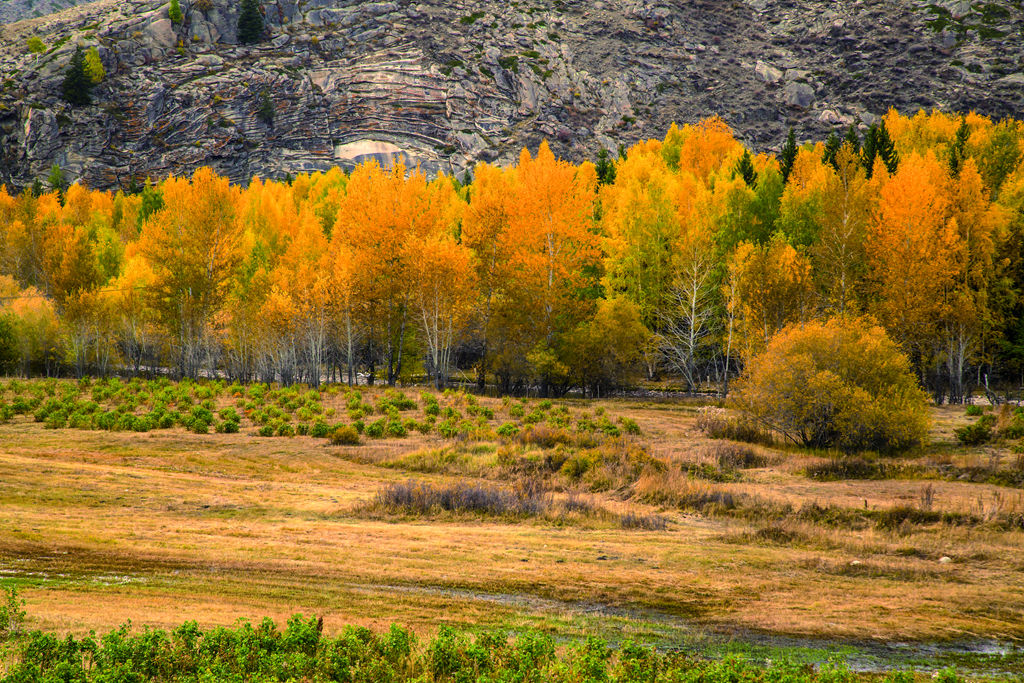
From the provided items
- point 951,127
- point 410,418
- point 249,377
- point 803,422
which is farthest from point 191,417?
point 951,127

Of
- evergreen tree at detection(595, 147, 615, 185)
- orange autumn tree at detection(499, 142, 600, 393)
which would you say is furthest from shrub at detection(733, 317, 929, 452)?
evergreen tree at detection(595, 147, 615, 185)

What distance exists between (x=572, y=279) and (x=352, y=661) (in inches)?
1390

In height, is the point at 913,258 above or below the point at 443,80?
below

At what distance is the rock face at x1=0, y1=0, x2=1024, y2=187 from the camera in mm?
99062

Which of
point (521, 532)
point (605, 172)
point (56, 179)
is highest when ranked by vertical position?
point (56, 179)

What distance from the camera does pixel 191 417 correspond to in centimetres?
2933

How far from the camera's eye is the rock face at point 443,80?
325 feet

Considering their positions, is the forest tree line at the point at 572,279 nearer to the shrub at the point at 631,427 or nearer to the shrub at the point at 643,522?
the shrub at the point at 631,427

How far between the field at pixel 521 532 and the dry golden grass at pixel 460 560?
64 mm

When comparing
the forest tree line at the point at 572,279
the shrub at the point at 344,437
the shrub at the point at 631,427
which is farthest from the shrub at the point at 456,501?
the forest tree line at the point at 572,279

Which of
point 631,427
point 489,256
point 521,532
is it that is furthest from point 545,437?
point 489,256

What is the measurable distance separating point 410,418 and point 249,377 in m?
30.4

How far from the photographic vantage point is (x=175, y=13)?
11288 cm

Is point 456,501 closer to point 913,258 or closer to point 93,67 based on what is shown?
point 913,258
